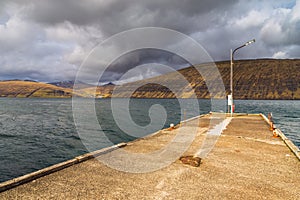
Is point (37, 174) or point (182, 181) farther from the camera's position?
point (37, 174)

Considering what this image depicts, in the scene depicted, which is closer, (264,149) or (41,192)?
(41,192)

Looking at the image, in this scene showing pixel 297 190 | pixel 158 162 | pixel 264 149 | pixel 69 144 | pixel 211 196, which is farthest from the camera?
pixel 69 144

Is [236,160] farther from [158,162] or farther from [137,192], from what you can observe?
[137,192]

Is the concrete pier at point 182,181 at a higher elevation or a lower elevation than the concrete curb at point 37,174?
lower

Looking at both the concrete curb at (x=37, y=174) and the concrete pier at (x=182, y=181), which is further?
the concrete curb at (x=37, y=174)

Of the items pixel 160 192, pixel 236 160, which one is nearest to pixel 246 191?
pixel 160 192

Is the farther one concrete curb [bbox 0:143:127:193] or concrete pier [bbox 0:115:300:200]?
concrete curb [bbox 0:143:127:193]

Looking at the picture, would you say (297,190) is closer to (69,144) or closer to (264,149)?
(264,149)

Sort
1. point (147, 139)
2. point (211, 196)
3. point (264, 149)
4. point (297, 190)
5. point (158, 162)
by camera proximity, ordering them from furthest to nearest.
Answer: point (147, 139)
point (264, 149)
point (158, 162)
point (297, 190)
point (211, 196)

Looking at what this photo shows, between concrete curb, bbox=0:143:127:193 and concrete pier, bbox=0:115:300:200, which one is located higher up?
concrete curb, bbox=0:143:127:193

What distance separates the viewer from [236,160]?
943cm

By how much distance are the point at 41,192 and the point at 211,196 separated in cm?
507

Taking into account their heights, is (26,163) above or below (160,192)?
below

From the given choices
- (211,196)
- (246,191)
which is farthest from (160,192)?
(246,191)
